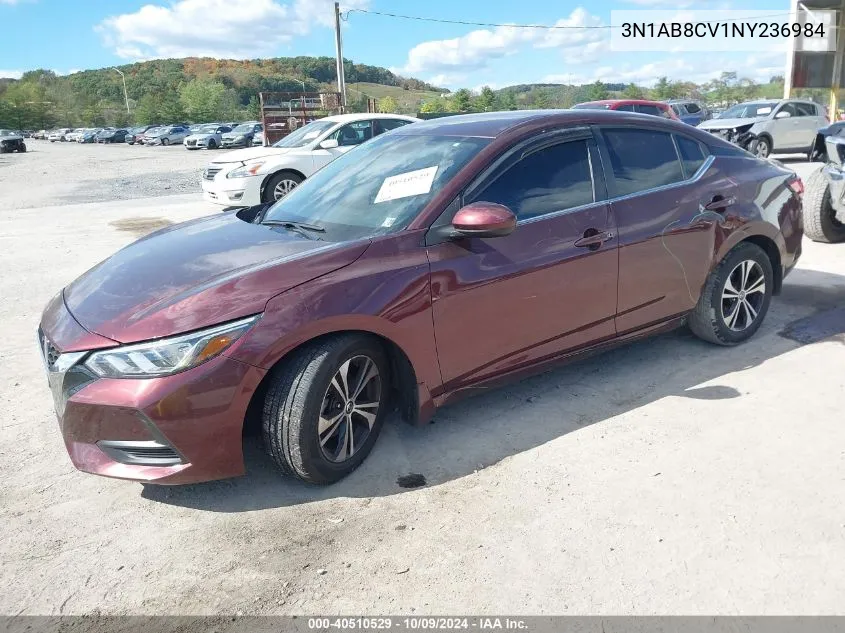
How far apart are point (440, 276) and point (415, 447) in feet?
2.95

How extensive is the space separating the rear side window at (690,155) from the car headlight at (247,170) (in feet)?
24.8

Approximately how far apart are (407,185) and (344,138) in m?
8.40

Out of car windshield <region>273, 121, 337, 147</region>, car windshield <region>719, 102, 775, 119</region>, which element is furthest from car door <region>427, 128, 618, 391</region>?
car windshield <region>719, 102, 775, 119</region>

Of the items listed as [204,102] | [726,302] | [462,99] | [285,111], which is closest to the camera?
[726,302]

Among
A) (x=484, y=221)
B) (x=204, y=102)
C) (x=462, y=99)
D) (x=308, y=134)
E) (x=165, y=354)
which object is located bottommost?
(x=165, y=354)

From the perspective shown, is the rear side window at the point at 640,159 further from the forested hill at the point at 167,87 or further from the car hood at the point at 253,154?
the forested hill at the point at 167,87

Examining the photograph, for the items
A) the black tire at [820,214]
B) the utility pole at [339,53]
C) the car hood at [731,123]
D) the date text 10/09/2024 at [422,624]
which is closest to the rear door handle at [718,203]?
the date text 10/09/2024 at [422,624]

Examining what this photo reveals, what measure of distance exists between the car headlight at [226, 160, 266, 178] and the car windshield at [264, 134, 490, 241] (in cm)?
665

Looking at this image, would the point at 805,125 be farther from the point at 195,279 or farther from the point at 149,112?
the point at 149,112

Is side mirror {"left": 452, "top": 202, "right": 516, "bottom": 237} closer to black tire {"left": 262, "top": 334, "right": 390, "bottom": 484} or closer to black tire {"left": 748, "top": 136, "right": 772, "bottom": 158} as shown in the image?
black tire {"left": 262, "top": 334, "right": 390, "bottom": 484}

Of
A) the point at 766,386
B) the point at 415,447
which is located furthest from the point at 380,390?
the point at 766,386

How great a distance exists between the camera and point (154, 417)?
2.55 m

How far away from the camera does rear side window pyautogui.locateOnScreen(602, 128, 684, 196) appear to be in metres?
3.84

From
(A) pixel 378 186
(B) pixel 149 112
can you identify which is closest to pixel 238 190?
(A) pixel 378 186
